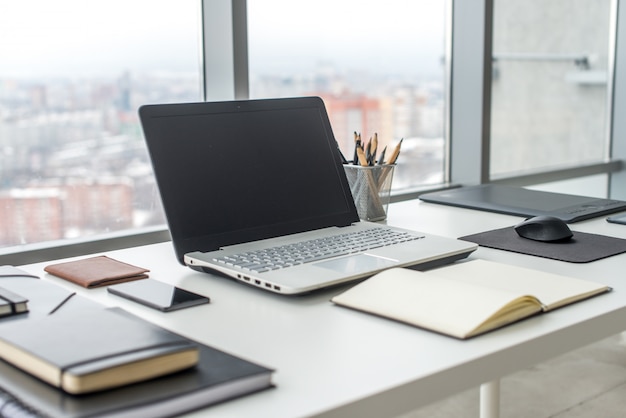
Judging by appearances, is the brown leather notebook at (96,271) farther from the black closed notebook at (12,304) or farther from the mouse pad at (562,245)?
the mouse pad at (562,245)

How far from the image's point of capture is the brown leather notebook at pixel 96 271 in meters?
1.05

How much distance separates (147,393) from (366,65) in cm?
182

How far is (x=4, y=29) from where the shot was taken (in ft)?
5.07

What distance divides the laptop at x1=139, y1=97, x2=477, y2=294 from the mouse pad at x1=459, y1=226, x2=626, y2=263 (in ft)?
0.34

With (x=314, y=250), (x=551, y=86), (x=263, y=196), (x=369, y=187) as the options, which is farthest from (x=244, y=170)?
(x=551, y=86)

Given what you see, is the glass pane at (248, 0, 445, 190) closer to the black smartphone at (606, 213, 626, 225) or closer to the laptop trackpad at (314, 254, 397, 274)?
the black smartphone at (606, 213, 626, 225)

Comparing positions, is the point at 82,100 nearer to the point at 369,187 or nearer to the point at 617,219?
the point at 369,187

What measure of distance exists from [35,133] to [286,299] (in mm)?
895

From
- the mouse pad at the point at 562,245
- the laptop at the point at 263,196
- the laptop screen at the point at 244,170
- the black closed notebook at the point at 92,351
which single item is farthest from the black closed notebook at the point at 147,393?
the mouse pad at the point at 562,245

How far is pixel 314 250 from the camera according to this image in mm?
1125

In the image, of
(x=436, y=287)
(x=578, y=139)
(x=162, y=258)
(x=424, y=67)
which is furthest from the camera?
(x=578, y=139)

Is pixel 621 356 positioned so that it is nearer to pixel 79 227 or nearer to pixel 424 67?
pixel 424 67

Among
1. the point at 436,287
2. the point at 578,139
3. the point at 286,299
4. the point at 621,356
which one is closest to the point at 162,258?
the point at 286,299

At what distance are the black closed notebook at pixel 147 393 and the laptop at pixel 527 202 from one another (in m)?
0.92
